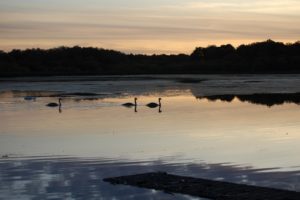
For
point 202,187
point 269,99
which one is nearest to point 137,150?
point 202,187

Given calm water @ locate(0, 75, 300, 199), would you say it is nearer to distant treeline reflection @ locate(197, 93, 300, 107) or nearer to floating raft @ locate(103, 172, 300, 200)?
floating raft @ locate(103, 172, 300, 200)

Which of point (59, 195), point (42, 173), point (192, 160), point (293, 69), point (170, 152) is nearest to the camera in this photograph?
point (59, 195)

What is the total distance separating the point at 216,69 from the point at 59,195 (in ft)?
422

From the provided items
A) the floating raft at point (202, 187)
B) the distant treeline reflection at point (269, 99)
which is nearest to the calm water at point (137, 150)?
the floating raft at point (202, 187)

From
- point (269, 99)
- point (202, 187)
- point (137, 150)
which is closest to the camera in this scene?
point (202, 187)

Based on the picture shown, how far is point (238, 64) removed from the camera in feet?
458

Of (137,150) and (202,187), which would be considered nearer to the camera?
(202,187)

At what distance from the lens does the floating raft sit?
1076cm

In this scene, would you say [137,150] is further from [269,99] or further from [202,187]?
[269,99]

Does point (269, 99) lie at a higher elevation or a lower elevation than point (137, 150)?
higher

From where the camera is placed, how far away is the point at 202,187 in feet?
37.7

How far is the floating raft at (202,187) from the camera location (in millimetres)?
10758

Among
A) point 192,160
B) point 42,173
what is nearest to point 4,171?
point 42,173

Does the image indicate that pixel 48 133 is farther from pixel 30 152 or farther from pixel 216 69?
pixel 216 69
